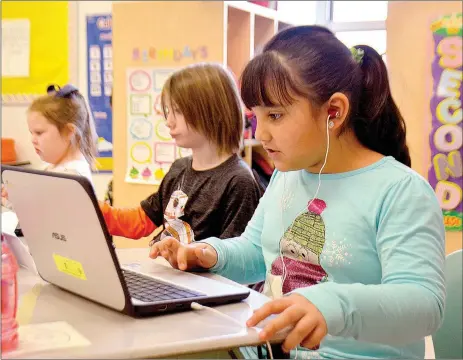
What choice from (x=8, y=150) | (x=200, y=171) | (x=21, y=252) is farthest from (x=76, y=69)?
(x=21, y=252)

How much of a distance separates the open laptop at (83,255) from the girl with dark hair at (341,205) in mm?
144

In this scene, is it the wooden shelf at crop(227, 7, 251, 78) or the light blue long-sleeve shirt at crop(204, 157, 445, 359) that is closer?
the light blue long-sleeve shirt at crop(204, 157, 445, 359)

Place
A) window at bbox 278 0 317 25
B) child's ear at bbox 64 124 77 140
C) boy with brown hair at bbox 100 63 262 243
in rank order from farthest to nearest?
window at bbox 278 0 317 25, child's ear at bbox 64 124 77 140, boy with brown hair at bbox 100 63 262 243

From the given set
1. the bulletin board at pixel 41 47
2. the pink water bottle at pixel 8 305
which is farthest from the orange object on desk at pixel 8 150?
the pink water bottle at pixel 8 305

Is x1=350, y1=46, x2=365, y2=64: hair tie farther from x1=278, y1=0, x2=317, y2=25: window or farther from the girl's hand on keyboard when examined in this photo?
x1=278, y1=0, x2=317, y2=25: window

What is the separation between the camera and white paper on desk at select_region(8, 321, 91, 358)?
67cm

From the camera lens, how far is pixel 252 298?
2.87 ft

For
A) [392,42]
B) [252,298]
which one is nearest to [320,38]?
[252,298]

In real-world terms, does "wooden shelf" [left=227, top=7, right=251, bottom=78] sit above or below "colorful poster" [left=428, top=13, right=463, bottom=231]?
above

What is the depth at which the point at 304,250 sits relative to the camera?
Answer: 0.99 meters

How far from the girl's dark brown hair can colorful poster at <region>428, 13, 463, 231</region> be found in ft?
4.47

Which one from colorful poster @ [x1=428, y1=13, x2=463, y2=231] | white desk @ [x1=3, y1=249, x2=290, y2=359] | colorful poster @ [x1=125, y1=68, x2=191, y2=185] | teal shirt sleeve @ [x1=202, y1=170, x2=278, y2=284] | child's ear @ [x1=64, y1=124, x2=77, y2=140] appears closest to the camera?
white desk @ [x1=3, y1=249, x2=290, y2=359]

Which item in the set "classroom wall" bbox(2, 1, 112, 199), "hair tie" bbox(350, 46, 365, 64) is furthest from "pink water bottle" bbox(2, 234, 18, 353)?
"classroom wall" bbox(2, 1, 112, 199)

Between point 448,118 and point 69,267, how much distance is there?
184cm
